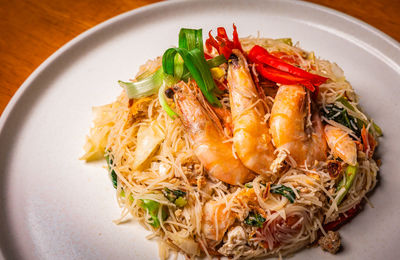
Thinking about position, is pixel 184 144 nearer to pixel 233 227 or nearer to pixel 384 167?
pixel 233 227

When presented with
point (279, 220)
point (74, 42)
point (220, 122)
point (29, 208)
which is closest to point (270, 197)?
point (279, 220)

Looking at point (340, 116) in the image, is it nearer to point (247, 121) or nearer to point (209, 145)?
point (247, 121)

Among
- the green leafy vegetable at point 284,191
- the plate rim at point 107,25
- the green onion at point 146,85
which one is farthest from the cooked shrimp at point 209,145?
the plate rim at point 107,25

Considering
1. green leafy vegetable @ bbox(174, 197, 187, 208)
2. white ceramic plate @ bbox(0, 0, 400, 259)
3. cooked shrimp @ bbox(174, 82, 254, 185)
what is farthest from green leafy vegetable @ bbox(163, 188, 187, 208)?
white ceramic plate @ bbox(0, 0, 400, 259)

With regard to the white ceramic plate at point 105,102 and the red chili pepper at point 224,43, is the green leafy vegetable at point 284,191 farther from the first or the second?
the red chili pepper at point 224,43

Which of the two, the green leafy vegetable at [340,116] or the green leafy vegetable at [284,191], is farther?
the green leafy vegetable at [340,116]

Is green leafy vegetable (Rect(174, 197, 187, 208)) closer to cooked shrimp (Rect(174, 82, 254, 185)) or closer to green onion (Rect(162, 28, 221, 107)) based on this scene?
cooked shrimp (Rect(174, 82, 254, 185))
